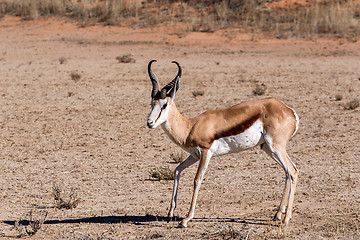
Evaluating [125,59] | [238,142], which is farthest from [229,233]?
[125,59]

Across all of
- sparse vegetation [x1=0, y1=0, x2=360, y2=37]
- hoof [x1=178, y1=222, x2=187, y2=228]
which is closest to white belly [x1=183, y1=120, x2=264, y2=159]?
hoof [x1=178, y1=222, x2=187, y2=228]

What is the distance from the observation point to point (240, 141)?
698 cm

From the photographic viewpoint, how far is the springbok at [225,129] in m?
6.95

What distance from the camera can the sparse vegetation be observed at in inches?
1031

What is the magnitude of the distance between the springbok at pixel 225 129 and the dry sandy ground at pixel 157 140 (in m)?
0.79

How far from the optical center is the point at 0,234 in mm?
7102

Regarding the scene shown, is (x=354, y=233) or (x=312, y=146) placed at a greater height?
(x=354, y=233)

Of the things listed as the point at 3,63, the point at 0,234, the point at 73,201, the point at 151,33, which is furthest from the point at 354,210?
the point at 151,33

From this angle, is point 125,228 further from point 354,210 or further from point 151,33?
point 151,33

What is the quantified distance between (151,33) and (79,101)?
38.1ft

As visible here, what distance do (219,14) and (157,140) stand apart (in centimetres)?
1719

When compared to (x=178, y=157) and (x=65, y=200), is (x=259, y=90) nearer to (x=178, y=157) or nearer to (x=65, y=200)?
(x=178, y=157)

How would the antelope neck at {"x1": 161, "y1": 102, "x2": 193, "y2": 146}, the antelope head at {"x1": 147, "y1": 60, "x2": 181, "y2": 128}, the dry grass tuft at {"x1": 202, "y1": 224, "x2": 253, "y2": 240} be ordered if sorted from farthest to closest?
the antelope neck at {"x1": 161, "y1": 102, "x2": 193, "y2": 146}
the antelope head at {"x1": 147, "y1": 60, "x2": 181, "y2": 128}
the dry grass tuft at {"x1": 202, "y1": 224, "x2": 253, "y2": 240}

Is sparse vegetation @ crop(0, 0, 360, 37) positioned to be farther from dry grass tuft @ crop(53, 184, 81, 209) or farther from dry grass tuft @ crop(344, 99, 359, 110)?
dry grass tuft @ crop(53, 184, 81, 209)
